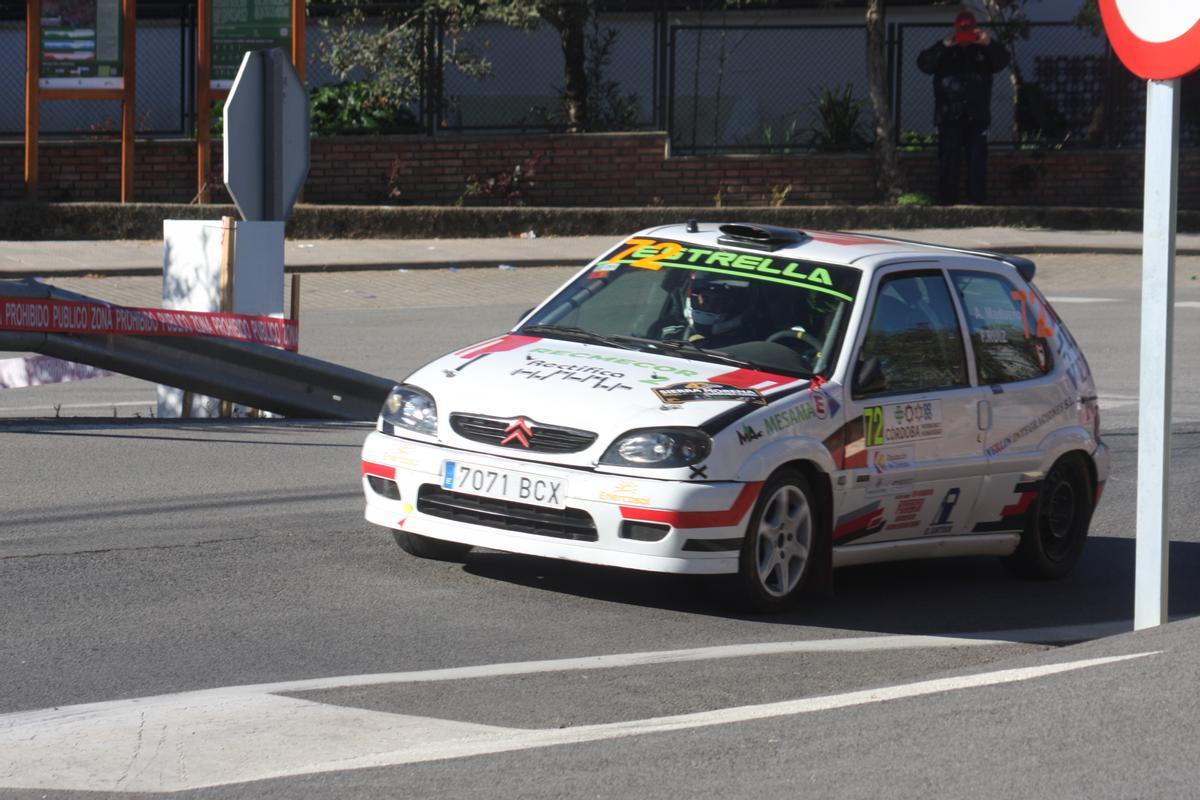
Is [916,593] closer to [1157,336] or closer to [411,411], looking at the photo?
[1157,336]

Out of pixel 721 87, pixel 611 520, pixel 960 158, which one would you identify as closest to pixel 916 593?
pixel 611 520

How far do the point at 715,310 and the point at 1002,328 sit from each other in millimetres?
1412

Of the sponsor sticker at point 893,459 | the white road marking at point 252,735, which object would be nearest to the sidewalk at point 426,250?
the sponsor sticker at point 893,459

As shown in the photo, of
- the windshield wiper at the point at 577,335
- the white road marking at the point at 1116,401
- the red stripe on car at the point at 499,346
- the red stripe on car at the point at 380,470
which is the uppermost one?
the windshield wiper at the point at 577,335

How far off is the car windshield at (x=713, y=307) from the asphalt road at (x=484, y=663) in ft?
3.28

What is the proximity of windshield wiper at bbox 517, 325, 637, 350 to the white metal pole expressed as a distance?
221 centimetres

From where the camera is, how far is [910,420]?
304 inches

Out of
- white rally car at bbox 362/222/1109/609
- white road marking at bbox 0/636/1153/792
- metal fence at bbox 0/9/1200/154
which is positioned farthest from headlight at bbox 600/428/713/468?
metal fence at bbox 0/9/1200/154

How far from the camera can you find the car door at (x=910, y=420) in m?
7.51

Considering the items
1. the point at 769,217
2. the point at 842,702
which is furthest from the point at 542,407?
the point at 769,217

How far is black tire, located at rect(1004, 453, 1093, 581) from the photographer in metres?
8.42

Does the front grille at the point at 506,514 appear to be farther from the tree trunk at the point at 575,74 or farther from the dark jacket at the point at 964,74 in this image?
the dark jacket at the point at 964,74

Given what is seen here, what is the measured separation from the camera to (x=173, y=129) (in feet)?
80.5

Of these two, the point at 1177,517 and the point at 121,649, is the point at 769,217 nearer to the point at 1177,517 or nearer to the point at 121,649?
the point at 1177,517
